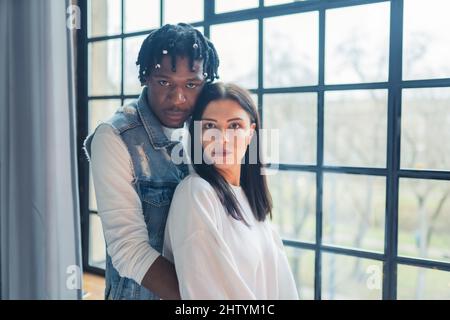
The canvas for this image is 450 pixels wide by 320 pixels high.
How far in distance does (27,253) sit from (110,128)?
1.73 feet

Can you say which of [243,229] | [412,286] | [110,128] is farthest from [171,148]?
[412,286]

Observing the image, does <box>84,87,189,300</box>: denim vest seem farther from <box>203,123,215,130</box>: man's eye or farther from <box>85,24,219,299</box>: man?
<box>203,123,215,130</box>: man's eye

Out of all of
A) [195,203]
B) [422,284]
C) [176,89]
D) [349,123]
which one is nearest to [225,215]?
[195,203]

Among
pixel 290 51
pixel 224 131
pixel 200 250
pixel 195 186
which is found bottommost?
pixel 200 250

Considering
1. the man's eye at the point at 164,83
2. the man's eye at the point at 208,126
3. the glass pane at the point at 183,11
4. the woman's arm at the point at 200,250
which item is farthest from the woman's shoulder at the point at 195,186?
the glass pane at the point at 183,11

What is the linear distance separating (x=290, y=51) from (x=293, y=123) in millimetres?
182

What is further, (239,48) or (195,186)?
(239,48)

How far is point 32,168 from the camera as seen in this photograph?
1066 mm

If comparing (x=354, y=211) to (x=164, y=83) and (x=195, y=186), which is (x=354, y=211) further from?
(x=164, y=83)

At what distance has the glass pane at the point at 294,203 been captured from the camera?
3.20 ft

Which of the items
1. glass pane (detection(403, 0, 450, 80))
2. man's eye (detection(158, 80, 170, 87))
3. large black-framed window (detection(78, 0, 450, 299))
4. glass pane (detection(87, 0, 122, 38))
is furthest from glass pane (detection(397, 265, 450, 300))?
glass pane (detection(87, 0, 122, 38))

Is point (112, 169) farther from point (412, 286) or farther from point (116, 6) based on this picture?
point (412, 286)

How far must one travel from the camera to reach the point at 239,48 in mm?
980

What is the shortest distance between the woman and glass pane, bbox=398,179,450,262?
300 millimetres
